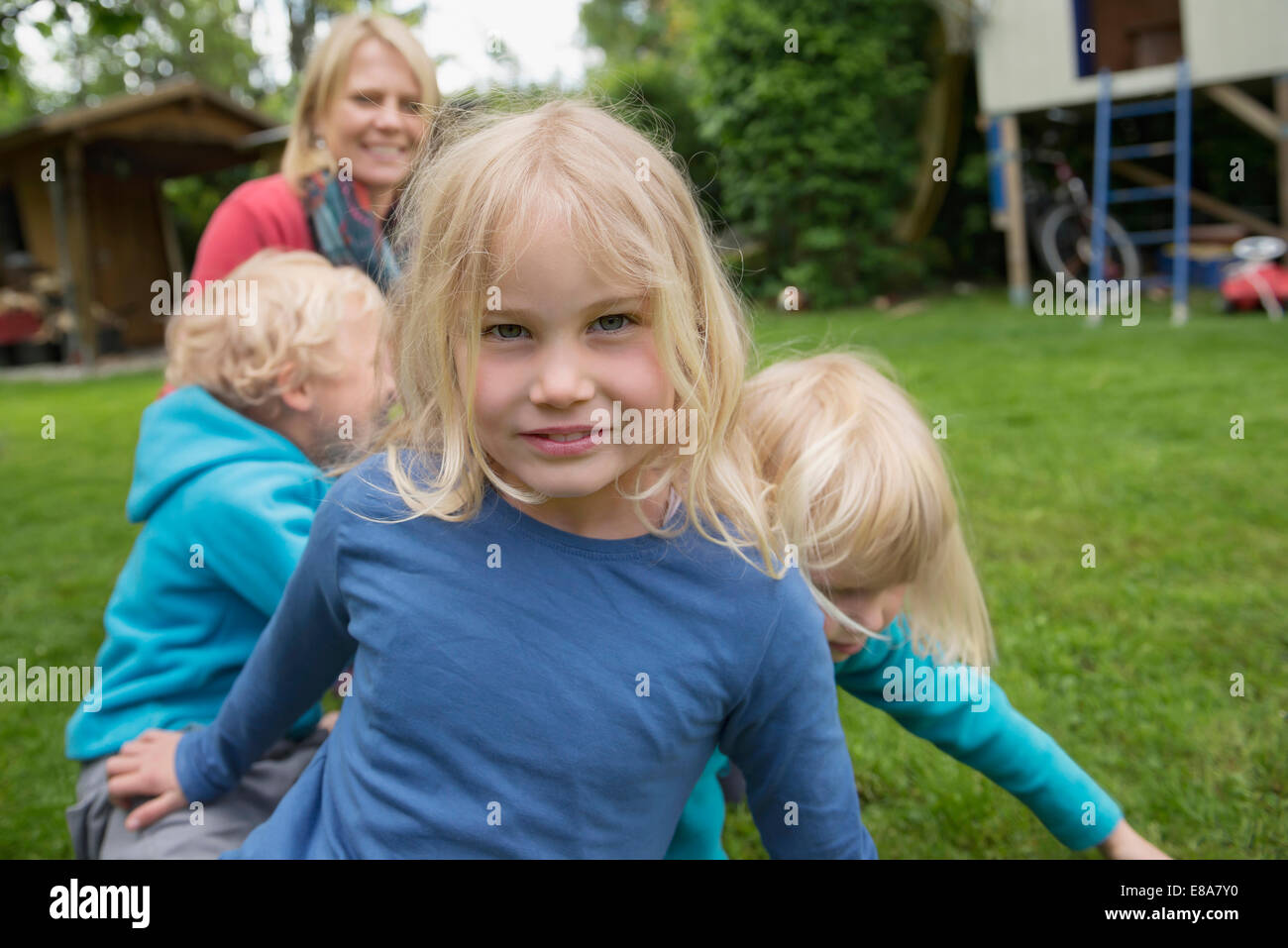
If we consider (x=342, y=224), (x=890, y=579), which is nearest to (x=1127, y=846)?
(x=890, y=579)

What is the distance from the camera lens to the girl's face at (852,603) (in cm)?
162

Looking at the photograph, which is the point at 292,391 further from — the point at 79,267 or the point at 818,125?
the point at 79,267

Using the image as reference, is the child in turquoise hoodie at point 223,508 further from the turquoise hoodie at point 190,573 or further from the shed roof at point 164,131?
the shed roof at point 164,131

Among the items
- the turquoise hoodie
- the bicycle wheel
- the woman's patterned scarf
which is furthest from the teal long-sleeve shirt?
the bicycle wheel

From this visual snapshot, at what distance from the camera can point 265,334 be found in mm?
2037

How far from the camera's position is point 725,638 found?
4.23 feet

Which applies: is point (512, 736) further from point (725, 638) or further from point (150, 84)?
point (150, 84)

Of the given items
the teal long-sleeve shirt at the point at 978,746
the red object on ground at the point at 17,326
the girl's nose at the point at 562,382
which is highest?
the girl's nose at the point at 562,382

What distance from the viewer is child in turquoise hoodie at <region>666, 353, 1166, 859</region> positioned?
157 cm

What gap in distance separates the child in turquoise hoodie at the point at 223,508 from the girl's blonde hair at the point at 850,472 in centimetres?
63

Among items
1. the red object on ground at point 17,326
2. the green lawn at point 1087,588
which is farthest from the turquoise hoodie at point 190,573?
the red object on ground at point 17,326

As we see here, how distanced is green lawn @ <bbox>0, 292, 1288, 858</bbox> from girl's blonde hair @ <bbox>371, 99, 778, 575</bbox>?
57 cm

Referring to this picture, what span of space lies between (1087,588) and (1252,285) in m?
6.23
